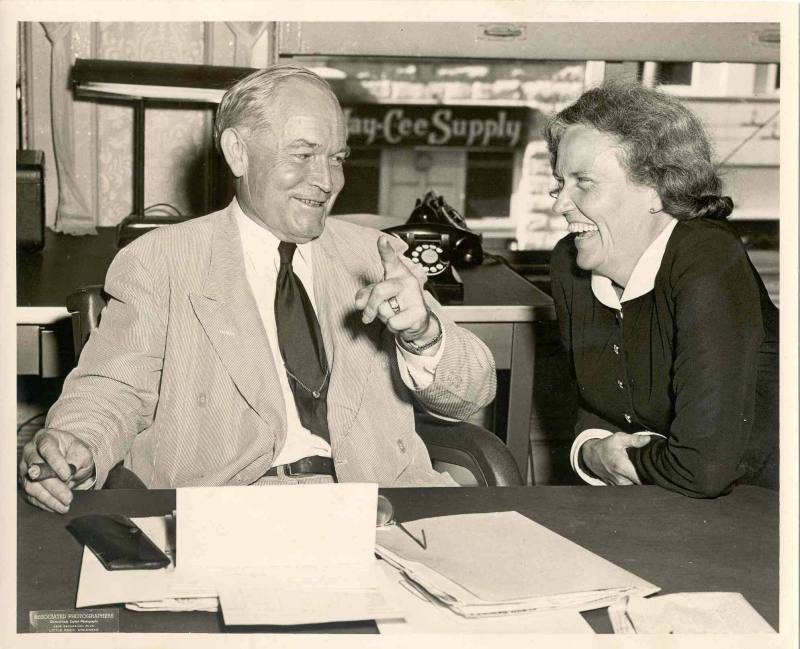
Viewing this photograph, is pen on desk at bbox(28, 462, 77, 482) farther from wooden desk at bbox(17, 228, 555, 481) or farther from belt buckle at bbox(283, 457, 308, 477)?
wooden desk at bbox(17, 228, 555, 481)

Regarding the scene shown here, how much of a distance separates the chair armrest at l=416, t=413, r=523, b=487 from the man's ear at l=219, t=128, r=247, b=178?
53 cm

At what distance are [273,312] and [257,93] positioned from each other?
0.36 metres

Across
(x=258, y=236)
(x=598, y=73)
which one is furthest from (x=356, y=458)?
(x=598, y=73)

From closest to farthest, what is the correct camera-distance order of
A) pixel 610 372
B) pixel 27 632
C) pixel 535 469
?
pixel 27 632 < pixel 610 372 < pixel 535 469

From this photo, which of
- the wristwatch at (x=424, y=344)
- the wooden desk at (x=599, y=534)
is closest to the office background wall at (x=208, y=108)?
the wristwatch at (x=424, y=344)

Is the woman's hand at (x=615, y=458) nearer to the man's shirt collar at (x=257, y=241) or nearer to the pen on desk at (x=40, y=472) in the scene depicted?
the man's shirt collar at (x=257, y=241)

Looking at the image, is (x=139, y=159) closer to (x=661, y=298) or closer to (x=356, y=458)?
(x=356, y=458)

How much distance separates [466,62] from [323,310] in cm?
223

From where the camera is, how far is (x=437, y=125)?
375cm

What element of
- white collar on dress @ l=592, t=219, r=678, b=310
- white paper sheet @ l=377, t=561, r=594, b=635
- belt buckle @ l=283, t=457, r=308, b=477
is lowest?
belt buckle @ l=283, t=457, r=308, b=477

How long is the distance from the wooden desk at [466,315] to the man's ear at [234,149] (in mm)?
689

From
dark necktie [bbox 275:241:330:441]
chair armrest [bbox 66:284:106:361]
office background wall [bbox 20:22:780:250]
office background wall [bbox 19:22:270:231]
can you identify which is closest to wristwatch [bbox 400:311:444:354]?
dark necktie [bbox 275:241:330:441]

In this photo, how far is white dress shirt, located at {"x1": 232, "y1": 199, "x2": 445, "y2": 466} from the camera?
1484mm

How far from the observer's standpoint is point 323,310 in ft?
5.24
